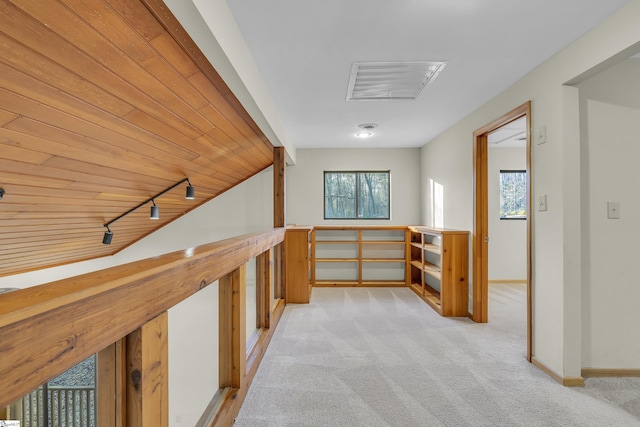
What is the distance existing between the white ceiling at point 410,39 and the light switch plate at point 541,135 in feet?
1.51

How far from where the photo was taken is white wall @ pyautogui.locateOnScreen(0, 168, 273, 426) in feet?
5.98

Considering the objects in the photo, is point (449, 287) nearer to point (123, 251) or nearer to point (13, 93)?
point (13, 93)

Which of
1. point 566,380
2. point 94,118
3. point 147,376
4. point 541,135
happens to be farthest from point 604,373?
point 94,118

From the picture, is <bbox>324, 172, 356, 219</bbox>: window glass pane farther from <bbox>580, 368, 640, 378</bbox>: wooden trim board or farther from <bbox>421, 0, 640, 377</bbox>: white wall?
<bbox>580, 368, 640, 378</bbox>: wooden trim board

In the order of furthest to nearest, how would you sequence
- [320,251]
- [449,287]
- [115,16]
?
[320,251], [449,287], [115,16]

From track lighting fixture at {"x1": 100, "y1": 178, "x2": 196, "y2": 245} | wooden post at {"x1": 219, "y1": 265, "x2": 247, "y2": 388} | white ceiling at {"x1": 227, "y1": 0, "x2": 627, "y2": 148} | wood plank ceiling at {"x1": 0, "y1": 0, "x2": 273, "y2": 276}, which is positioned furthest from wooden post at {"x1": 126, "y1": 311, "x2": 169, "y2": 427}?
track lighting fixture at {"x1": 100, "y1": 178, "x2": 196, "y2": 245}

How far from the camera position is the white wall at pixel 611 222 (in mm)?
2215

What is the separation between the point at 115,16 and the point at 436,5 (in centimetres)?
145

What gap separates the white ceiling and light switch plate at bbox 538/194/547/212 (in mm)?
954

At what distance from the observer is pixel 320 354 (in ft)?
8.57

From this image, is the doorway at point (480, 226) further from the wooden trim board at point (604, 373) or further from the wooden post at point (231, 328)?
the wooden post at point (231, 328)

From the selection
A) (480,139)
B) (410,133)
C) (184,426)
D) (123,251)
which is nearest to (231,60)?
(184,426)

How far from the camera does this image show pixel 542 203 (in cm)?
236

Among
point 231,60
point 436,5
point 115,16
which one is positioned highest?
point 436,5
